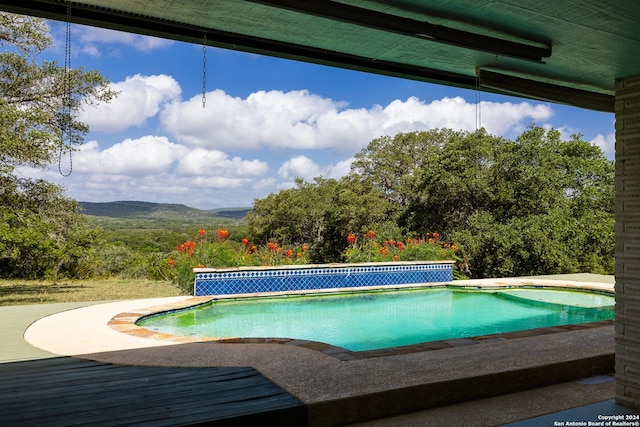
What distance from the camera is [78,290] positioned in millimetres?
9547

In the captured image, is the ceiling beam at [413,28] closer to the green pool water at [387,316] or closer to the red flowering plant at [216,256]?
the green pool water at [387,316]

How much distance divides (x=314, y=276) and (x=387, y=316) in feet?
7.15

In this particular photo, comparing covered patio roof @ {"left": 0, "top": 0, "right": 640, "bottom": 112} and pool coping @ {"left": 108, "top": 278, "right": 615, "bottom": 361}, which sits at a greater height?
covered patio roof @ {"left": 0, "top": 0, "right": 640, "bottom": 112}

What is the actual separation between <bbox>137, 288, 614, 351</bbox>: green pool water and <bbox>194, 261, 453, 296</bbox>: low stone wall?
1.40ft

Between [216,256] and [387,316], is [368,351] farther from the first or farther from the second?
[216,256]

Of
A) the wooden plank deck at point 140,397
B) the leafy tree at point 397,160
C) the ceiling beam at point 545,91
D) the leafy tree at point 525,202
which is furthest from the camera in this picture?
the leafy tree at point 397,160

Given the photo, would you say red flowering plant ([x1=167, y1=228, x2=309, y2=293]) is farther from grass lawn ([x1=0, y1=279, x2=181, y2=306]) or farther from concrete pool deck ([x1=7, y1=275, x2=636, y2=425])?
concrete pool deck ([x1=7, y1=275, x2=636, y2=425])

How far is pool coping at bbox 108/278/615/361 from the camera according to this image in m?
4.40

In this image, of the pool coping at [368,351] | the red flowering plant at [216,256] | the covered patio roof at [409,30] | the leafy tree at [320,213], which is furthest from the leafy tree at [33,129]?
the leafy tree at [320,213]

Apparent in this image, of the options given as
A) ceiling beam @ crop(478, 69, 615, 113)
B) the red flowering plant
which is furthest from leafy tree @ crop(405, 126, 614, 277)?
ceiling beam @ crop(478, 69, 615, 113)

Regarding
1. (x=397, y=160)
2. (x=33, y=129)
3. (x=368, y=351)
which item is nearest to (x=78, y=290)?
(x=33, y=129)

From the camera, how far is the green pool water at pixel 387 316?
261 inches

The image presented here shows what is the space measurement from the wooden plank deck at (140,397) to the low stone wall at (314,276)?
4.72 meters

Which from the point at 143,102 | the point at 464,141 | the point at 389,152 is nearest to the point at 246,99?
the point at 143,102
